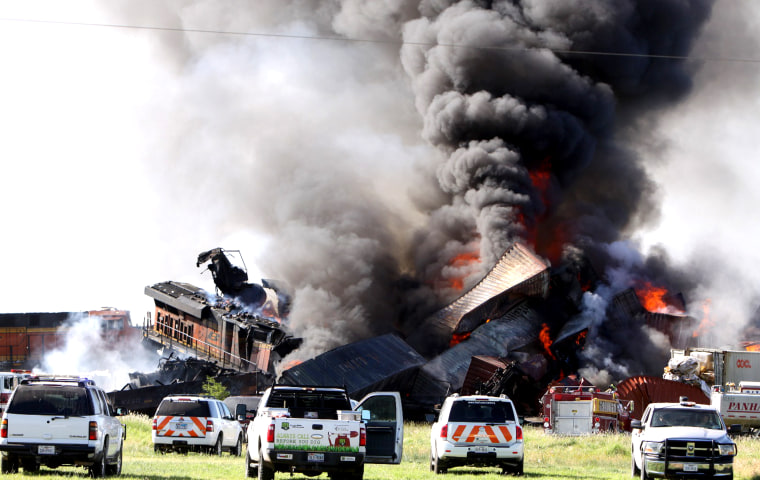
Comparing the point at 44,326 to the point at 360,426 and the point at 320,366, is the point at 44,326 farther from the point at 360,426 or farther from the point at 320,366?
the point at 360,426

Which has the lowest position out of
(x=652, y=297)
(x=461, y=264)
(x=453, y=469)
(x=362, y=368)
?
(x=453, y=469)

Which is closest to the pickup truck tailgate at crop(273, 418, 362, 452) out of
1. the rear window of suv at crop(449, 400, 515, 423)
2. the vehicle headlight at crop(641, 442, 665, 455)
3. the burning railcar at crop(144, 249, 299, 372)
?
the rear window of suv at crop(449, 400, 515, 423)

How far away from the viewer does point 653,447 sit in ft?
57.0

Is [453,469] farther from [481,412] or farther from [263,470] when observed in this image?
[263,470]

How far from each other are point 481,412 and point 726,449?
4.86 meters

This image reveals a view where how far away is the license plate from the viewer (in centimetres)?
1625

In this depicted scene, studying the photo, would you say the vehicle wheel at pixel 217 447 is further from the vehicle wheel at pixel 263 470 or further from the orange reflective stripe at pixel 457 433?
the vehicle wheel at pixel 263 470

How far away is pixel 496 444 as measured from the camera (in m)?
19.4

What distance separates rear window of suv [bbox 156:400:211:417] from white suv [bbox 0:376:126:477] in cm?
693

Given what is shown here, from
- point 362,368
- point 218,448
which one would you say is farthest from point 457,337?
point 218,448

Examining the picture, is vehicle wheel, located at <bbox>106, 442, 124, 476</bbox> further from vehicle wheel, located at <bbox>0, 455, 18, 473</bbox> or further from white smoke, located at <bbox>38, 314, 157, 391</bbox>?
white smoke, located at <bbox>38, 314, 157, 391</bbox>

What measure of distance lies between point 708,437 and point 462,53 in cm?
4460

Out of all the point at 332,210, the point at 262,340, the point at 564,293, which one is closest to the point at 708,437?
the point at 262,340

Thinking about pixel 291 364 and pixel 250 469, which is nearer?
pixel 250 469
